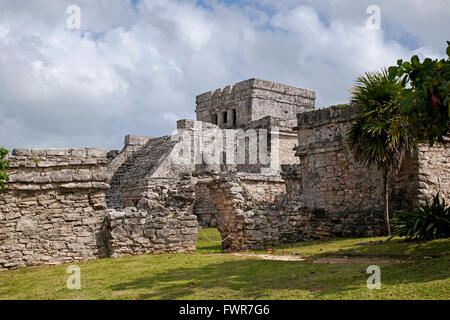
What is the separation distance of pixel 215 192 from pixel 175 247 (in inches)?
96.2

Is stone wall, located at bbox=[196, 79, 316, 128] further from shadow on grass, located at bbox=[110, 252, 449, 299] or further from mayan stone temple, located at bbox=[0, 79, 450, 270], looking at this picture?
shadow on grass, located at bbox=[110, 252, 449, 299]

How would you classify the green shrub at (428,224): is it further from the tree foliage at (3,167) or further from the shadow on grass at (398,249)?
the tree foliage at (3,167)

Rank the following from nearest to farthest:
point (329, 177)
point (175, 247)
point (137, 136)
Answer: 1. point (175, 247)
2. point (329, 177)
3. point (137, 136)

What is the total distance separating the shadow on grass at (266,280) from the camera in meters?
5.96

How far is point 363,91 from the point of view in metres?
11.8

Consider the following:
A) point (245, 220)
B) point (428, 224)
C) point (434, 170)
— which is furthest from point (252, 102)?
point (428, 224)

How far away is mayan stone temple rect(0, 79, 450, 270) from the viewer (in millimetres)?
9414

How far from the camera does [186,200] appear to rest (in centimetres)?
1129

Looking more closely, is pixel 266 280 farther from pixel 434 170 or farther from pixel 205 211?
pixel 205 211

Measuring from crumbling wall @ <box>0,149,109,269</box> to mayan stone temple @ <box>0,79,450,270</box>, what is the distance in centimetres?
2

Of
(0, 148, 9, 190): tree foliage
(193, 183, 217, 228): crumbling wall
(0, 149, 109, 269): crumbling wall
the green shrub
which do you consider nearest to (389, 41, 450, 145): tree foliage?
the green shrub

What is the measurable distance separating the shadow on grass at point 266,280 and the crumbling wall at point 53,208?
8.66 ft
